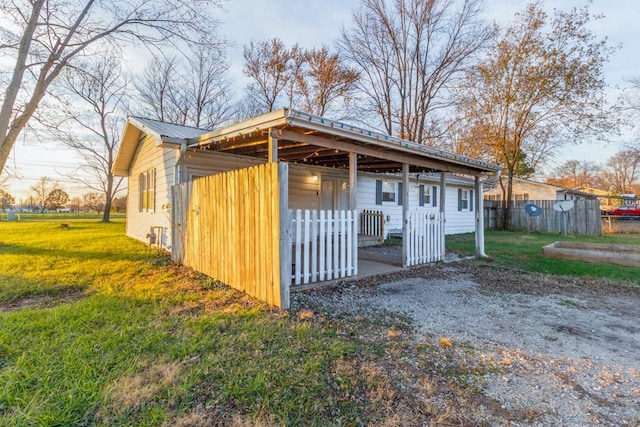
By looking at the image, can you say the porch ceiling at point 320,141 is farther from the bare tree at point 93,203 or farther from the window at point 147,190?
the bare tree at point 93,203

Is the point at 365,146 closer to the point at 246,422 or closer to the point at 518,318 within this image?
the point at 518,318

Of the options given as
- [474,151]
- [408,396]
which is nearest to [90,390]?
[408,396]

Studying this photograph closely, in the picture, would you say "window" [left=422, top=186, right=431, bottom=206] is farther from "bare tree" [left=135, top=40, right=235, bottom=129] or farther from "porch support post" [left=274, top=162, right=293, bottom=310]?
"bare tree" [left=135, top=40, right=235, bottom=129]

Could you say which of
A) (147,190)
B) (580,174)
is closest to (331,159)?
(147,190)

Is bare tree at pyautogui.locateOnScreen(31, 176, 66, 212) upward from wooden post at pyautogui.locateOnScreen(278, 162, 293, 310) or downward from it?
upward

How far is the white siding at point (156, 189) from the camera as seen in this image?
757 cm

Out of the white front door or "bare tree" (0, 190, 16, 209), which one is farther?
"bare tree" (0, 190, 16, 209)

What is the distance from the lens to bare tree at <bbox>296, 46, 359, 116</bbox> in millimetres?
18188

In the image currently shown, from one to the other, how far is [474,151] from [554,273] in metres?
14.5

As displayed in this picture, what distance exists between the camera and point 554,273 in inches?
252

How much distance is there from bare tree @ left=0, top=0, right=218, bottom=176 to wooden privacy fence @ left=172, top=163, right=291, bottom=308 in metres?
6.45

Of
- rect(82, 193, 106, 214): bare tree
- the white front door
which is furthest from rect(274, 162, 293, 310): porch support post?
rect(82, 193, 106, 214): bare tree

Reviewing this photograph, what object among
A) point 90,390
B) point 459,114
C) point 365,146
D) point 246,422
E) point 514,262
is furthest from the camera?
point 459,114

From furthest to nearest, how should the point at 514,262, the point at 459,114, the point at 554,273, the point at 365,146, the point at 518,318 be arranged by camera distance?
the point at 459,114, the point at 514,262, the point at 554,273, the point at 365,146, the point at 518,318
